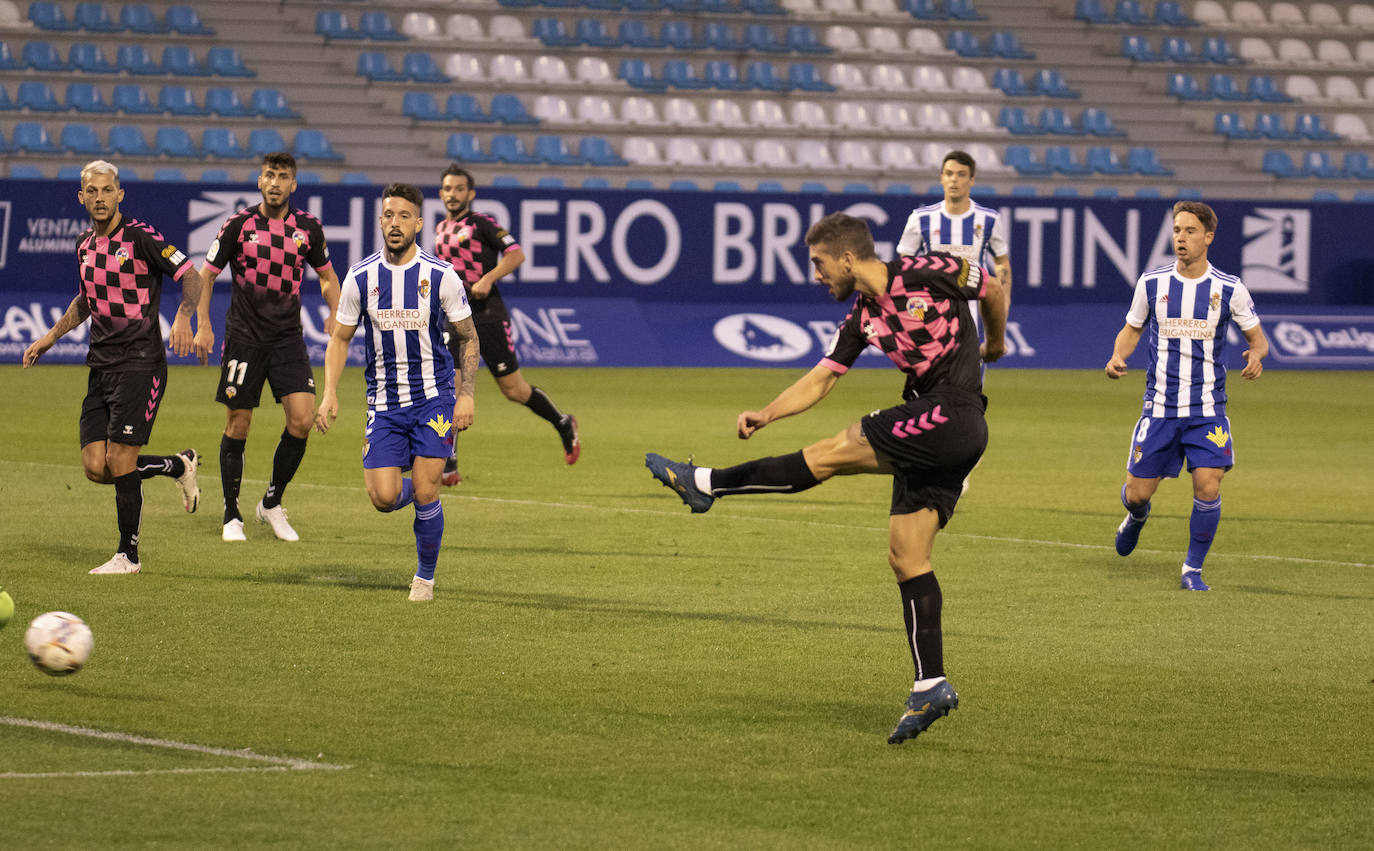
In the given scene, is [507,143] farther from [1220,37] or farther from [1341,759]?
[1341,759]

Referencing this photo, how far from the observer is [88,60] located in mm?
27078

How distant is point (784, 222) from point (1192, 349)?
52.1ft

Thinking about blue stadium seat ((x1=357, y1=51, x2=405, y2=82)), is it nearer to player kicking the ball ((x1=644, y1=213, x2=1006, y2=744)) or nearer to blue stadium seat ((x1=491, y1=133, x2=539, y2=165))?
blue stadium seat ((x1=491, y1=133, x2=539, y2=165))

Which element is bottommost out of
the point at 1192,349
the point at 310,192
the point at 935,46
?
the point at 1192,349

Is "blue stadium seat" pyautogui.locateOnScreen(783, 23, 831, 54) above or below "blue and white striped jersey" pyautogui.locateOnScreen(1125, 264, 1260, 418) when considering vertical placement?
above

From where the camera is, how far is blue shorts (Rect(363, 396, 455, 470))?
26.7 ft

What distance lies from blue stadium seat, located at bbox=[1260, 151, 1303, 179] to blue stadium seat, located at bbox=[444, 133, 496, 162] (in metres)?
13.0

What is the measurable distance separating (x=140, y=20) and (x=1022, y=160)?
13975 millimetres

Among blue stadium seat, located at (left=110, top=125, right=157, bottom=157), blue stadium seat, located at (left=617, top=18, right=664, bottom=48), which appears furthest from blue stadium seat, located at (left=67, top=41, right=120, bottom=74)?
blue stadium seat, located at (left=617, top=18, right=664, bottom=48)

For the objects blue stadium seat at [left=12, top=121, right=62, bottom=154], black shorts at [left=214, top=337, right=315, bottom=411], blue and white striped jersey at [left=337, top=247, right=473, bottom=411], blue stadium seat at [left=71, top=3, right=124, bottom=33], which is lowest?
black shorts at [left=214, top=337, right=315, bottom=411]

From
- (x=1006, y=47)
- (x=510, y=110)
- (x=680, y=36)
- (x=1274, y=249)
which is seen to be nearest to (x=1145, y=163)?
(x=1006, y=47)

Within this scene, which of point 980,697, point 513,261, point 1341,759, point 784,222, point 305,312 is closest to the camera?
point 1341,759

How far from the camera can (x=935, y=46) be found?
3170 centimetres

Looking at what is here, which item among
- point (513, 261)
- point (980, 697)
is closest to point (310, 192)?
point (513, 261)
